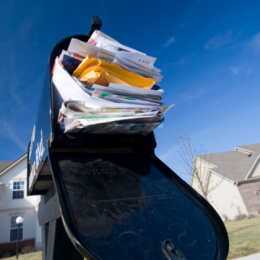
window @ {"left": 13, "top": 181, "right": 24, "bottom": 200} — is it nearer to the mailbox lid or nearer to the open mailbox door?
the open mailbox door

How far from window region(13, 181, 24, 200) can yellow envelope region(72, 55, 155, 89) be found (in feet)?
57.5

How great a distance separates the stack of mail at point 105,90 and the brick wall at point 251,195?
22.2 meters

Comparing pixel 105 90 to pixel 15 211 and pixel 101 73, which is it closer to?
pixel 101 73

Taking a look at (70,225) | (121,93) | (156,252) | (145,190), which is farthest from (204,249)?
(121,93)

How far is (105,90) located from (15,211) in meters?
17.4

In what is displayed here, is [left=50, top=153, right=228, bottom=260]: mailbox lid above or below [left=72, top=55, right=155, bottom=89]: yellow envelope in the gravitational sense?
below

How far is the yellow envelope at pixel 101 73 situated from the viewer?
46.9 inches

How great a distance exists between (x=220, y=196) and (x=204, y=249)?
934 inches

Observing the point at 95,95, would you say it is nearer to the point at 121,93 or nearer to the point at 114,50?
the point at 121,93

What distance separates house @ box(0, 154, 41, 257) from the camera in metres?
14.2

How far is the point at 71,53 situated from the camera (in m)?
1.28

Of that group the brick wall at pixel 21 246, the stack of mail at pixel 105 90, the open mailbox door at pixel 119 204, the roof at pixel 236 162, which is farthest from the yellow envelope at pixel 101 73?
the roof at pixel 236 162

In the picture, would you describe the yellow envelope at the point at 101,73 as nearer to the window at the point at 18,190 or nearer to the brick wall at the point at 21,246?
the brick wall at the point at 21,246

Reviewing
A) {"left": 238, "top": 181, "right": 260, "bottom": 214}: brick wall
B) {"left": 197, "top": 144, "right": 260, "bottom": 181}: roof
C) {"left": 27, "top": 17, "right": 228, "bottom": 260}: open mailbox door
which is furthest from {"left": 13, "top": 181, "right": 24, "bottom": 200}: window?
{"left": 238, "top": 181, "right": 260, "bottom": 214}: brick wall
